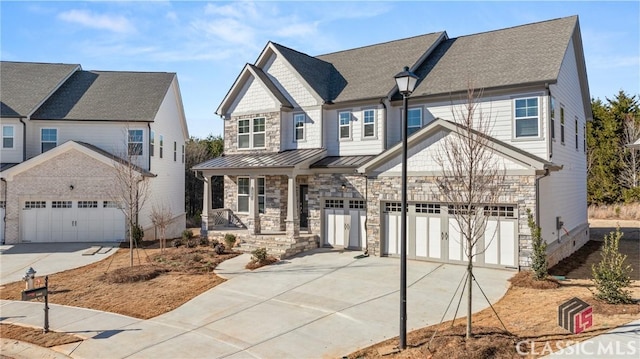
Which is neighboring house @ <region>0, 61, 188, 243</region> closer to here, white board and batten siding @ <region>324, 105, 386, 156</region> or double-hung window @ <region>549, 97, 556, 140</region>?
white board and batten siding @ <region>324, 105, 386, 156</region>

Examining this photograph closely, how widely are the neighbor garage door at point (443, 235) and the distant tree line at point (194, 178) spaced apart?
22675 mm

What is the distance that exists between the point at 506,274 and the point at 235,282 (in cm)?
865

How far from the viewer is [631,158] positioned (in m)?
33.9

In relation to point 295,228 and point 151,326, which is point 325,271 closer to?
point 295,228

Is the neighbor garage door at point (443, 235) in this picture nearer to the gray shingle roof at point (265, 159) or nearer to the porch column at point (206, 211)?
the gray shingle roof at point (265, 159)

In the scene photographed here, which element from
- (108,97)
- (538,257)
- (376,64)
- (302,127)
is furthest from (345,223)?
(108,97)

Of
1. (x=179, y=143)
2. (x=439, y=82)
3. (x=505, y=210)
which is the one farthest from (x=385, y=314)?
(x=179, y=143)

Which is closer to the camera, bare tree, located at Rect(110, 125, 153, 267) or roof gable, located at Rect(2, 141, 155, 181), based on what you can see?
bare tree, located at Rect(110, 125, 153, 267)

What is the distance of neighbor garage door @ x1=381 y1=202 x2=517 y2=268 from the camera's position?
13.3 metres

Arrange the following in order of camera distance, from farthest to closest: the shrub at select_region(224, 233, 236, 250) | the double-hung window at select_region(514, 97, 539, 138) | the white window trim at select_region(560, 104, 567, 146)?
the shrub at select_region(224, 233, 236, 250) → the white window trim at select_region(560, 104, 567, 146) → the double-hung window at select_region(514, 97, 539, 138)

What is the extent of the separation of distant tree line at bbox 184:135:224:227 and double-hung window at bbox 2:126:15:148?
1356 cm

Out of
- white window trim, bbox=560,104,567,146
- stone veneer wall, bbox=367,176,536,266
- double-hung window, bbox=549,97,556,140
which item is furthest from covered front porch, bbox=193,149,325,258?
white window trim, bbox=560,104,567,146

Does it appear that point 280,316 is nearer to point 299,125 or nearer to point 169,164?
point 299,125

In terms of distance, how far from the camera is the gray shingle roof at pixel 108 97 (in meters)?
23.5
